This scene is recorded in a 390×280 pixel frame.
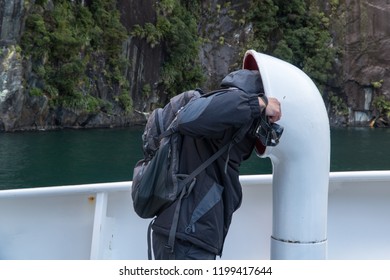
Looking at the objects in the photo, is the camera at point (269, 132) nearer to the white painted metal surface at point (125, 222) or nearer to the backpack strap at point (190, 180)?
the backpack strap at point (190, 180)

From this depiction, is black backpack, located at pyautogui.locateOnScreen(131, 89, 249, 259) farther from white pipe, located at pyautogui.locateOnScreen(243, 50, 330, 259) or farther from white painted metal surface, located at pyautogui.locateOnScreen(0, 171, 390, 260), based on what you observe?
white painted metal surface, located at pyautogui.locateOnScreen(0, 171, 390, 260)

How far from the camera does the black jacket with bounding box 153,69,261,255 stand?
1107mm

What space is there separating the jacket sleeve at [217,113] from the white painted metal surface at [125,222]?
759 millimetres

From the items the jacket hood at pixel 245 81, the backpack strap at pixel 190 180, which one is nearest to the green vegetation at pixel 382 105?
the jacket hood at pixel 245 81

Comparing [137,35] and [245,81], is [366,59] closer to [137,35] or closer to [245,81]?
[137,35]

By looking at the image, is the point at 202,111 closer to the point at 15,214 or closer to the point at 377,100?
the point at 15,214

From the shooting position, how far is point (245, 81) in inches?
49.4

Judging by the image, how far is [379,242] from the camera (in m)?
1.94

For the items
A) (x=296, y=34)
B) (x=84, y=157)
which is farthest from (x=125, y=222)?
(x=296, y=34)

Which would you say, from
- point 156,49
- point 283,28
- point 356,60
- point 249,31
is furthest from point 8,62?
point 356,60

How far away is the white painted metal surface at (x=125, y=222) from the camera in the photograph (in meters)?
1.78

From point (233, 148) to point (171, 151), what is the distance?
0.58 feet

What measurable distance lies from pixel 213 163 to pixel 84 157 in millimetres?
9548

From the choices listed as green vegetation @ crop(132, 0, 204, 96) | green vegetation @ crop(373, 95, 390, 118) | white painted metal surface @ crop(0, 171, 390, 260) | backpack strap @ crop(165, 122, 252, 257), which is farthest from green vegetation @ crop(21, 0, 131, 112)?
backpack strap @ crop(165, 122, 252, 257)
